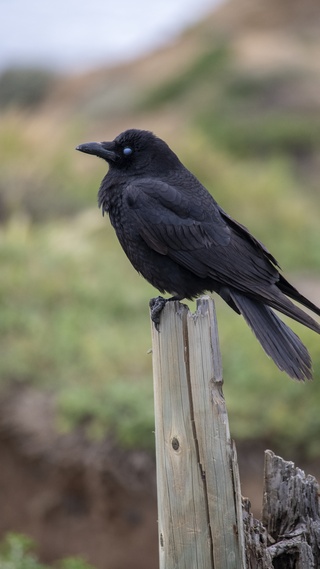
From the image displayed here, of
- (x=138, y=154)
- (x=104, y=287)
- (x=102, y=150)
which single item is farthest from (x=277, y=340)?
(x=104, y=287)

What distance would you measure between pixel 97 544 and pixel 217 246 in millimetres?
3387

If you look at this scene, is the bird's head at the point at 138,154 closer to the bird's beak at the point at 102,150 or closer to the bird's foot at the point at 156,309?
the bird's beak at the point at 102,150

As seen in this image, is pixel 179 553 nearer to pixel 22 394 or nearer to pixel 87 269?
pixel 22 394

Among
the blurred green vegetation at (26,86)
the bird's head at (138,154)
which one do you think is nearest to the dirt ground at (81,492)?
the bird's head at (138,154)

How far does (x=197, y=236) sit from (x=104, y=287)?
205 inches

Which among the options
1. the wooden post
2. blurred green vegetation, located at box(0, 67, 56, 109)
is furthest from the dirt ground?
blurred green vegetation, located at box(0, 67, 56, 109)

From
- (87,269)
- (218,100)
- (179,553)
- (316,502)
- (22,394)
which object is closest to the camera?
(179,553)

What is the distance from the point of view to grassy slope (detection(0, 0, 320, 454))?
6.83 metres

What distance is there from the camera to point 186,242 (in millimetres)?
3986

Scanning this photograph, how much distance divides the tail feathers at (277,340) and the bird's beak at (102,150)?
98cm

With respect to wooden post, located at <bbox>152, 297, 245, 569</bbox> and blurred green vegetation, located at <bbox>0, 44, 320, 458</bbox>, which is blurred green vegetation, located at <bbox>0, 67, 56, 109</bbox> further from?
wooden post, located at <bbox>152, 297, 245, 569</bbox>

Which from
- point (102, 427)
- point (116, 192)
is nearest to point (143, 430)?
point (102, 427)

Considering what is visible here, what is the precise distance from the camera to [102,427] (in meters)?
6.68

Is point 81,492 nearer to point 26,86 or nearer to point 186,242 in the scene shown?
point 186,242
